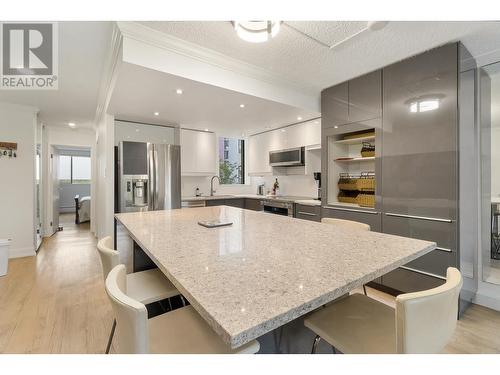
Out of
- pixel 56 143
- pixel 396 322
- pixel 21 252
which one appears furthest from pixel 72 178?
pixel 396 322

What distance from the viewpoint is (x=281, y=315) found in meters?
0.59

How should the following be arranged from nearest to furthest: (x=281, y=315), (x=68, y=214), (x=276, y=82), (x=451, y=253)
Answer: (x=281, y=315) → (x=451, y=253) → (x=276, y=82) → (x=68, y=214)

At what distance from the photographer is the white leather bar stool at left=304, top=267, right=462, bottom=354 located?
73 centimetres

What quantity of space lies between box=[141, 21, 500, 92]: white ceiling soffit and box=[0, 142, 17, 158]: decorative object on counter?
346 centimetres

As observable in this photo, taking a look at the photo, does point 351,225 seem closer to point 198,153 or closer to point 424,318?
point 424,318

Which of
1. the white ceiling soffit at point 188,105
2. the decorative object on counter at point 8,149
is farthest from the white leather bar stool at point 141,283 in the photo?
the decorative object on counter at point 8,149

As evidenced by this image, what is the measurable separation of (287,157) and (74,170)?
844 cm

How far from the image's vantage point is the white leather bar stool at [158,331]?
665 mm

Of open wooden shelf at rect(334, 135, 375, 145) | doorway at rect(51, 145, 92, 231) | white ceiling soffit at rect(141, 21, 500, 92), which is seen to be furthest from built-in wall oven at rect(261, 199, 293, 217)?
doorway at rect(51, 145, 92, 231)

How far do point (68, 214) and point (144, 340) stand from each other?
32.3 ft

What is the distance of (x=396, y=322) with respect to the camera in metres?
0.74
